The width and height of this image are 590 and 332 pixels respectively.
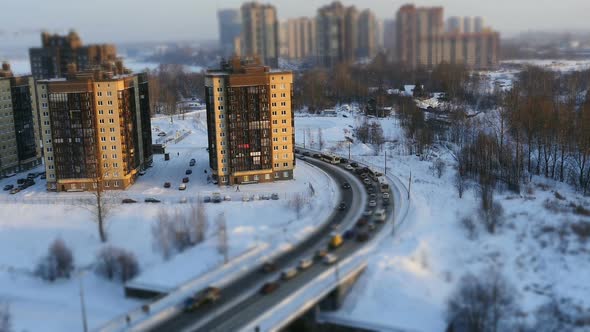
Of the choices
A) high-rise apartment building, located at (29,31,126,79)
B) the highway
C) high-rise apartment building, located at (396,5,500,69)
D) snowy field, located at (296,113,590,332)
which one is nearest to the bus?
snowy field, located at (296,113,590,332)

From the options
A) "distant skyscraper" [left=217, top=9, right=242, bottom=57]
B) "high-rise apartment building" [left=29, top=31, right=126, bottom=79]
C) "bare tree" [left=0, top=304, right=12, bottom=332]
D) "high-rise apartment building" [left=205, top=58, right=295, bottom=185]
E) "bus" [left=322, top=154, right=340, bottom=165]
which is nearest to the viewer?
"bare tree" [left=0, top=304, right=12, bottom=332]

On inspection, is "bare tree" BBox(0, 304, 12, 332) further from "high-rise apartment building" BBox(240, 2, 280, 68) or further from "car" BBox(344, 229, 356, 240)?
"high-rise apartment building" BBox(240, 2, 280, 68)

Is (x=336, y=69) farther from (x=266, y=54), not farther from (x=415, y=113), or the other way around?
(x=415, y=113)

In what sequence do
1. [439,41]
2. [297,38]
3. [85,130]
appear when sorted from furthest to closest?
1. [297,38]
2. [439,41]
3. [85,130]

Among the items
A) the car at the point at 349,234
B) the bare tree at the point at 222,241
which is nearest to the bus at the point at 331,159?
the bare tree at the point at 222,241

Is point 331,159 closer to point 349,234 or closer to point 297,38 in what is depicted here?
point 349,234

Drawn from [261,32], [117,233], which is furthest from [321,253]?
Result: [261,32]

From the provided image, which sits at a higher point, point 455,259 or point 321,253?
point 321,253
